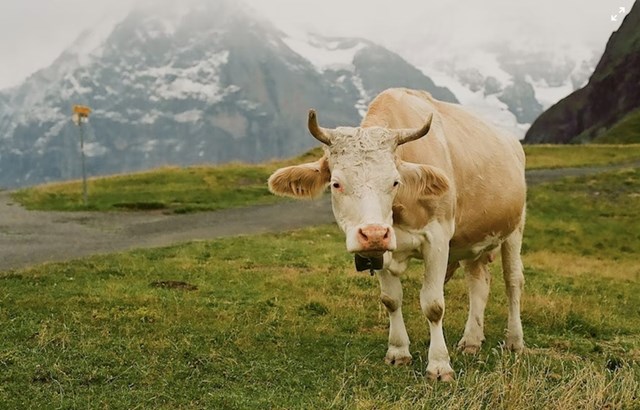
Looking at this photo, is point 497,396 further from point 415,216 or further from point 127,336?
point 127,336

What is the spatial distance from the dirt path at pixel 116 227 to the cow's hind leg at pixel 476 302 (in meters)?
10.7

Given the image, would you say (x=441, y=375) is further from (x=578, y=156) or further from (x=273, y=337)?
(x=578, y=156)

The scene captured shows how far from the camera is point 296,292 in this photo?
13.8 meters

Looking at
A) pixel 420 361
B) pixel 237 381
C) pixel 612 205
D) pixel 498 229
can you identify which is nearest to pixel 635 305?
pixel 498 229

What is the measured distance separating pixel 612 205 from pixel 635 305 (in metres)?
17.4

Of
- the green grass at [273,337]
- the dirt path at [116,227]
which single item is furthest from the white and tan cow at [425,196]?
the dirt path at [116,227]

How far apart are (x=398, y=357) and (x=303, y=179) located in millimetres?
2663

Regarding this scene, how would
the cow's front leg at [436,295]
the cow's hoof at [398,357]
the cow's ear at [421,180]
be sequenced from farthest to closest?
the cow's hoof at [398,357]
the cow's front leg at [436,295]
the cow's ear at [421,180]

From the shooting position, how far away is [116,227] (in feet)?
82.7

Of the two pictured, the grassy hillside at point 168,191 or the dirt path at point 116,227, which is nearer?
the dirt path at point 116,227

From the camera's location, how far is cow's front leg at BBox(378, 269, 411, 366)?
9.34 m

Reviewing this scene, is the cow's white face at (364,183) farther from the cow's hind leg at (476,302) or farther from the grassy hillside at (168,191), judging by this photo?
the grassy hillside at (168,191)

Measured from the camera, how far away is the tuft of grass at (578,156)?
4918cm

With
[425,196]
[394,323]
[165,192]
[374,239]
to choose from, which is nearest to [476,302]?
[394,323]
